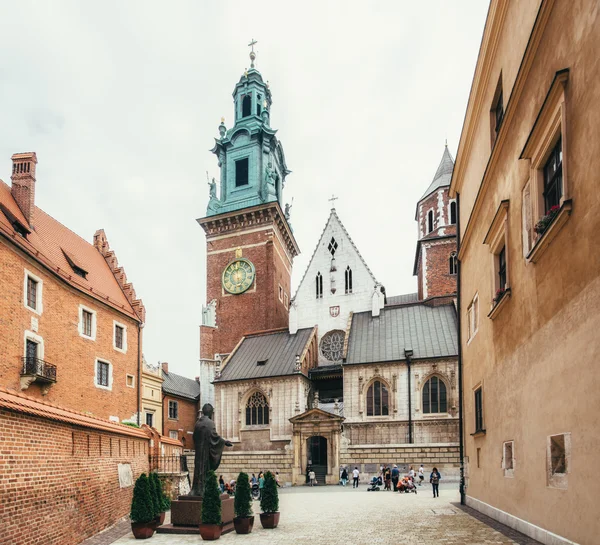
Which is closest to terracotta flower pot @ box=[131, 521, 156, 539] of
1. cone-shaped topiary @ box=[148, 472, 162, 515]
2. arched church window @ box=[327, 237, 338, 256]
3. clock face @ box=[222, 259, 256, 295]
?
cone-shaped topiary @ box=[148, 472, 162, 515]

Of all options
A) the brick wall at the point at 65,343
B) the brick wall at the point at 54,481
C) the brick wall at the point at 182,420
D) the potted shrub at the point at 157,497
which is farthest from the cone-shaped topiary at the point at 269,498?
the brick wall at the point at 182,420

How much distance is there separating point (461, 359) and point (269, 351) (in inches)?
909

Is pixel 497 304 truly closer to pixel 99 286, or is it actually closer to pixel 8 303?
pixel 8 303

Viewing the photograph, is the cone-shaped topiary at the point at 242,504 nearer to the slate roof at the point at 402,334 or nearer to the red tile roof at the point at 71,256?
the red tile roof at the point at 71,256

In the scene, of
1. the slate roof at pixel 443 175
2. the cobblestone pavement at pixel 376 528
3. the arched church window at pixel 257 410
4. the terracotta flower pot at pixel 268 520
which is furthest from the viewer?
the slate roof at pixel 443 175

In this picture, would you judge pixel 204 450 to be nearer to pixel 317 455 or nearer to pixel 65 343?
pixel 65 343

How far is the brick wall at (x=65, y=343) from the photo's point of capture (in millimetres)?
19875

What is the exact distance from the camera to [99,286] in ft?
91.1

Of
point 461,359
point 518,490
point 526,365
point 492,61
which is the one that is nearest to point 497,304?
Answer: point 526,365

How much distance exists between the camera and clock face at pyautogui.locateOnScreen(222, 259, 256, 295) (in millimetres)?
49062

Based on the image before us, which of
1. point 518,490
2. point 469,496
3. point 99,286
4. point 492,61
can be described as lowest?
point 469,496

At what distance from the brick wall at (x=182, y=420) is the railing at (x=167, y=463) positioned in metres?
21.7

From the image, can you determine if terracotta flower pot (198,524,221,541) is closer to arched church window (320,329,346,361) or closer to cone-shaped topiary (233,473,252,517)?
cone-shaped topiary (233,473,252,517)

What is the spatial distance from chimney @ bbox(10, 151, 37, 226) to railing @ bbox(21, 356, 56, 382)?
642 centimetres
